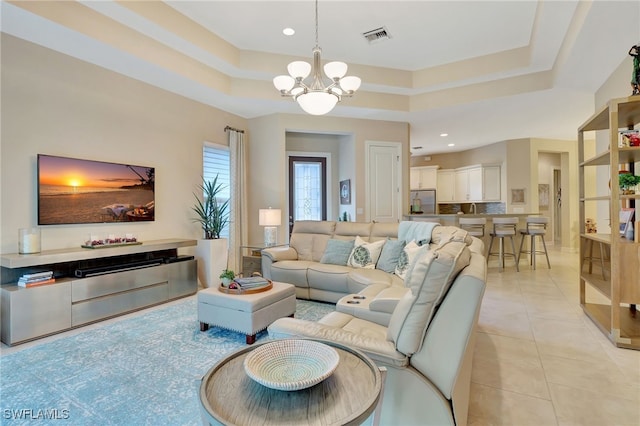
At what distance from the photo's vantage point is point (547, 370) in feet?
7.58

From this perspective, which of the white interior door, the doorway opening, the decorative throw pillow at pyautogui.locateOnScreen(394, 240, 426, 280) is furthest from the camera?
the doorway opening

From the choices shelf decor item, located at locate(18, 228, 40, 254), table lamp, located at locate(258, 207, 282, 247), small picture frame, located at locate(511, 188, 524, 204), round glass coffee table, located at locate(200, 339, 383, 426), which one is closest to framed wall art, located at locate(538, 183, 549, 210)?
small picture frame, located at locate(511, 188, 524, 204)

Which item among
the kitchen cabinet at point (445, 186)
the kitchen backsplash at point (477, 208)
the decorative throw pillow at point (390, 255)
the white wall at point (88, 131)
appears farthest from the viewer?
the kitchen cabinet at point (445, 186)

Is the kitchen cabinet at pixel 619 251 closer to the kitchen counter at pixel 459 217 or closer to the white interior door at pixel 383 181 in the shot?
the kitchen counter at pixel 459 217

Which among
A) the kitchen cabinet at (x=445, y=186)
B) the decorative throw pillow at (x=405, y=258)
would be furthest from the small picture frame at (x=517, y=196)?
the decorative throw pillow at (x=405, y=258)

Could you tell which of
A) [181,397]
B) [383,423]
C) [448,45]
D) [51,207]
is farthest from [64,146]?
[448,45]

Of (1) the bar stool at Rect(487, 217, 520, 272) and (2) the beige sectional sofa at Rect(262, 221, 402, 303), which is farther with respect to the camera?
(1) the bar stool at Rect(487, 217, 520, 272)

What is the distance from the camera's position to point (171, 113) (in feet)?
15.4

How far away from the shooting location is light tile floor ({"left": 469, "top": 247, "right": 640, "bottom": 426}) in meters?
1.83

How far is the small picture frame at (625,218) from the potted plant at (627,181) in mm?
204

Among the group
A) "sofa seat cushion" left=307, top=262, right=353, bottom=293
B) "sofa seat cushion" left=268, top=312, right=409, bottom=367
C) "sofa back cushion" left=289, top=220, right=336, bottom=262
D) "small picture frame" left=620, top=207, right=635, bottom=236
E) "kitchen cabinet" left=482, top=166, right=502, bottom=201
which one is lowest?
"sofa seat cushion" left=307, top=262, right=353, bottom=293

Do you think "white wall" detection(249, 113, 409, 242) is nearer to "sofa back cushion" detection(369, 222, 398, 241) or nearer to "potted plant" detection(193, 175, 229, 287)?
"potted plant" detection(193, 175, 229, 287)

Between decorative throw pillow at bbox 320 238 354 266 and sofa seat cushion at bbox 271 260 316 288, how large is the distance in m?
0.26

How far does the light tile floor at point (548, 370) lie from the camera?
6.01 feet
